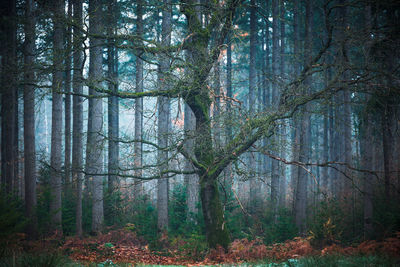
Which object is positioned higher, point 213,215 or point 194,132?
point 194,132

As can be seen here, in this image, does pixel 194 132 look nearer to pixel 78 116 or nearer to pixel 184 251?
pixel 184 251

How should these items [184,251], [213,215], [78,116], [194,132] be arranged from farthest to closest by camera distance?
[78,116] → [184,251] → [213,215] → [194,132]

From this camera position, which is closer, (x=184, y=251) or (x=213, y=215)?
(x=213, y=215)

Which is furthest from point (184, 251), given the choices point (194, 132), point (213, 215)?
point (194, 132)

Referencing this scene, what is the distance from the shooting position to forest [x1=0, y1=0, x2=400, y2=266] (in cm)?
689

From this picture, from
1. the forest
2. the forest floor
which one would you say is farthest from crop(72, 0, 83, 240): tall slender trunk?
the forest floor

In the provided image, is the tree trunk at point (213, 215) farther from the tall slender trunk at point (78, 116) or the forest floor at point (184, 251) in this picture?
the tall slender trunk at point (78, 116)

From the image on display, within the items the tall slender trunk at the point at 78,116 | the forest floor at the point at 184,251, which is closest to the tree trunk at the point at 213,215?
the forest floor at the point at 184,251

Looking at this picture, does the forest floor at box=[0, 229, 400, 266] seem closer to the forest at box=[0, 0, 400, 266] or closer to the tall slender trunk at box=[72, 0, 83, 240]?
the forest at box=[0, 0, 400, 266]

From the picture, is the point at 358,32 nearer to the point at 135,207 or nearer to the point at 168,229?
the point at 168,229

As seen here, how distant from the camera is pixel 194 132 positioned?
7.24 metres

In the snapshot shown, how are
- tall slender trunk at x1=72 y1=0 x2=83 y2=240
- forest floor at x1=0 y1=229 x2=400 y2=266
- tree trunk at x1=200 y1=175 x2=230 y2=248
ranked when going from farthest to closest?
tree trunk at x1=200 y1=175 x2=230 y2=248 < forest floor at x1=0 y1=229 x2=400 y2=266 < tall slender trunk at x1=72 y1=0 x2=83 y2=240

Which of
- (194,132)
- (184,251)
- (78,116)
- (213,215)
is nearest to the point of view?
(194,132)

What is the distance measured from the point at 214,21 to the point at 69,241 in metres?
8.01
